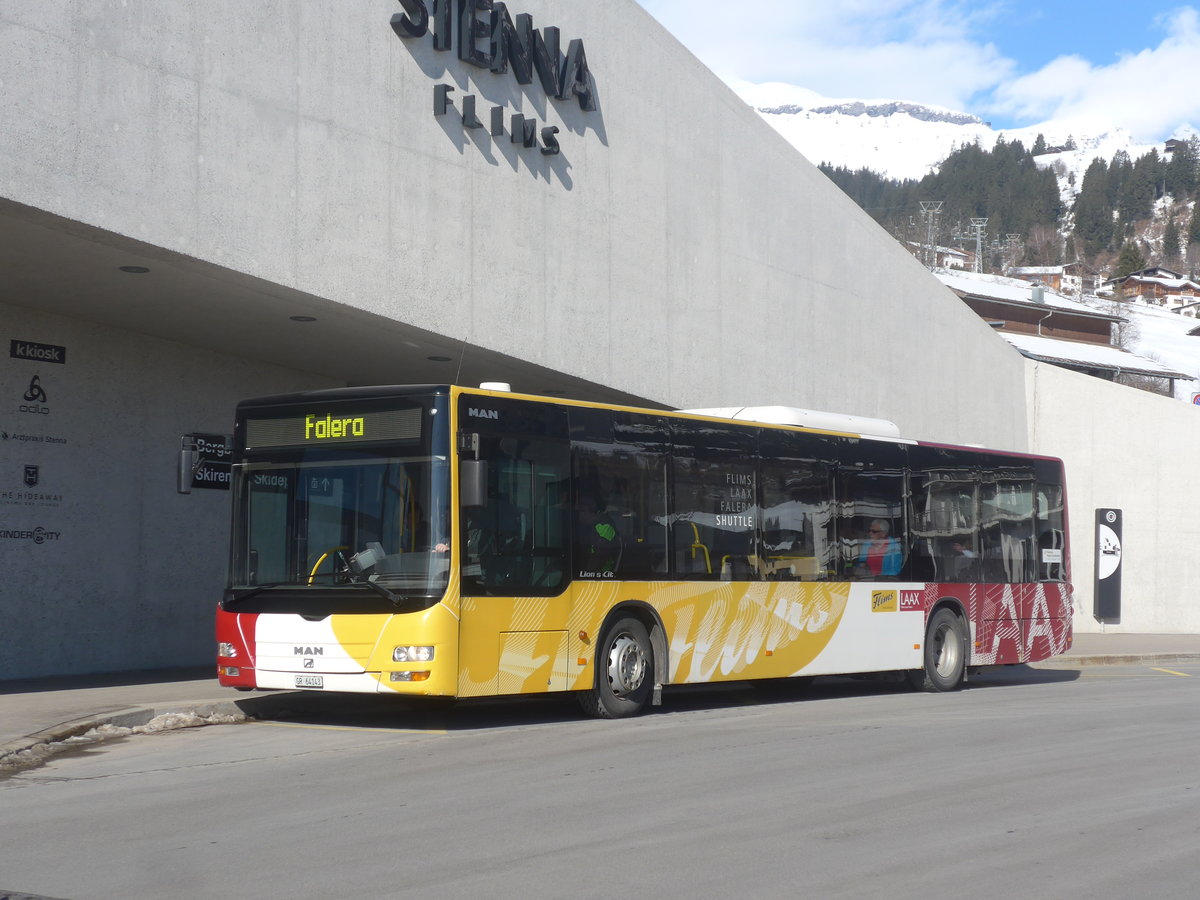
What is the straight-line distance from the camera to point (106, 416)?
1689cm

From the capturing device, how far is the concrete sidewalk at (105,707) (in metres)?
10.8

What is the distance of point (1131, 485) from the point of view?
3269 cm

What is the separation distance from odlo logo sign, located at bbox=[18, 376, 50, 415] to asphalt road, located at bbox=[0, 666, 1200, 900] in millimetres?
5514

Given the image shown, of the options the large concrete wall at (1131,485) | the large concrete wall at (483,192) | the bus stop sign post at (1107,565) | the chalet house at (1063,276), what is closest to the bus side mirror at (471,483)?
the large concrete wall at (483,192)

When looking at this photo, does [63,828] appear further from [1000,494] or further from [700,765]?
[1000,494]

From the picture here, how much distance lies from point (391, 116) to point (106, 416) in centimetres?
510

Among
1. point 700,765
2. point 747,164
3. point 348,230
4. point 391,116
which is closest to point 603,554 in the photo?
point 700,765

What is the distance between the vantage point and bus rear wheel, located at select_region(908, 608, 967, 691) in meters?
17.5

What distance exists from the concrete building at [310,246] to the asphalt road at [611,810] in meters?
4.73

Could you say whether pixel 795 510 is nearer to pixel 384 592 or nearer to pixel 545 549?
pixel 545 549

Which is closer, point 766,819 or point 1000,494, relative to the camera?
point 766,819

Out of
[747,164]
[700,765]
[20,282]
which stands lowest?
[700,765]

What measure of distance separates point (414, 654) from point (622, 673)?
262 cm

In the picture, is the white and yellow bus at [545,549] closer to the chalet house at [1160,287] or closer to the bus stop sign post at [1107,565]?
the bus stop sign post at [1107,565]
